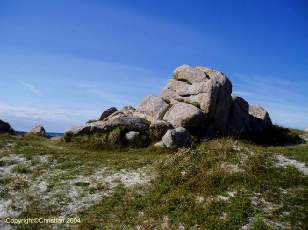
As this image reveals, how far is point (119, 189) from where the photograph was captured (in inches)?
934

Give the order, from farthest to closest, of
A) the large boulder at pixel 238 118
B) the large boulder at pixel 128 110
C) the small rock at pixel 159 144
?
1. the large boulder at pixel 128 110
2. the large boulder at pixel 238 118
3. the small rock at pixel 159 144

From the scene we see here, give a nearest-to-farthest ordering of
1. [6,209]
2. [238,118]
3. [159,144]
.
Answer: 1. [6,209]
2. [159,144]
3. [238,118]

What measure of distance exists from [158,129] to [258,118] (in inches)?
656

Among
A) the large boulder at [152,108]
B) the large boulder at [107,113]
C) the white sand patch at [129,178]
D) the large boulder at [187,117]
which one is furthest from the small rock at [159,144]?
the large boulder at [107,113]

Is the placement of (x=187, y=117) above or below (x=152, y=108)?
below

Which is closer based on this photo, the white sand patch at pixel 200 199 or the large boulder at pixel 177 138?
the white sand patch at pixel 200 199

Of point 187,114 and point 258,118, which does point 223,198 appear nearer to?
point 187,114

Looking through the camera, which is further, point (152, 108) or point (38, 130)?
point (38, 130)

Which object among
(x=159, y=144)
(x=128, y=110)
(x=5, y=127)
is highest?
(x=128, y=110)

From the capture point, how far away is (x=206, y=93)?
141 ft

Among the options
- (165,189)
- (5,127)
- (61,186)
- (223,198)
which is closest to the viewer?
(223,198)

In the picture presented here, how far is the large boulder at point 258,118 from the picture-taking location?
48156mm

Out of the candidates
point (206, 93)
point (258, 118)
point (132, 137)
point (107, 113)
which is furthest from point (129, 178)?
point (258, 118)

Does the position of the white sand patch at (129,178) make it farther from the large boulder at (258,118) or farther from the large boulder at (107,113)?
the large boulder at (258,118)
